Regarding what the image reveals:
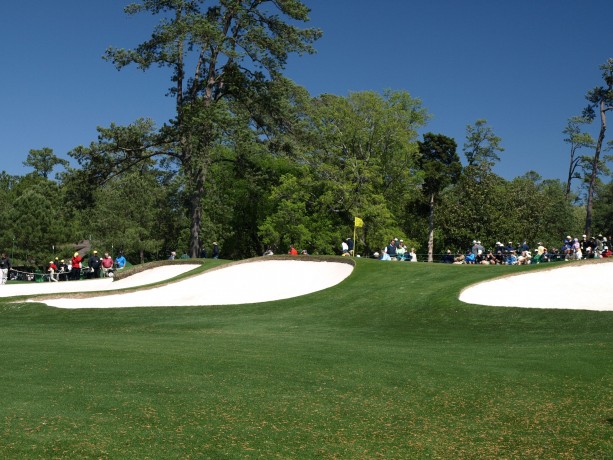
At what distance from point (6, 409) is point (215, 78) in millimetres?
41054

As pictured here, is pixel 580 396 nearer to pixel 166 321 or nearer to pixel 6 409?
pixel 6 409

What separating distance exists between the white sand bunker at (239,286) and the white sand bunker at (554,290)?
295 inches

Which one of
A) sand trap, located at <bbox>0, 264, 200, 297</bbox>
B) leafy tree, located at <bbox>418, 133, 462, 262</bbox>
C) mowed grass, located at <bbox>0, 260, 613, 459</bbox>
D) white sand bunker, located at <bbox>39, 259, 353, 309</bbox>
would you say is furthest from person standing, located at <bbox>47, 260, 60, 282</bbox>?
leafy tree, located at <bbox>418, 133, 462, 262</bbox>

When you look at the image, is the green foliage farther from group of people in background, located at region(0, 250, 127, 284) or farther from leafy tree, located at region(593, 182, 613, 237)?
leafy tree, located at region(593, 182, 613, 237)

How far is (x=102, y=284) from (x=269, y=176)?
14879mm

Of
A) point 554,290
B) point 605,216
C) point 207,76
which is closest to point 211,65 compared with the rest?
point 207,76

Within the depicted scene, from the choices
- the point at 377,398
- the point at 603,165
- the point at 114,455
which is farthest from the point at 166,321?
the point at 603,165

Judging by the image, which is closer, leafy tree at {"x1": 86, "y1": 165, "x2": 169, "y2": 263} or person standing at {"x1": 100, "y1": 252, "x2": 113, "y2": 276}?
person standing at {"x1": 100, "y1": 252, "x2": 113, "y2": 276}

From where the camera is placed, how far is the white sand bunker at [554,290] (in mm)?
22047

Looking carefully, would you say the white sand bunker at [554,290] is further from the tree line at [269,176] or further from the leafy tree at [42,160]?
the leafy tree at [42,160]

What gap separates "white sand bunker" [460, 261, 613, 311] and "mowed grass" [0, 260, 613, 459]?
4.62m

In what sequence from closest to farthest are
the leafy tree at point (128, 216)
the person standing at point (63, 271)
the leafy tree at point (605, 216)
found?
the person standing at point (63, 271) → the leafy tree at point (128, 216) → the leafy tree at point (605, 216)

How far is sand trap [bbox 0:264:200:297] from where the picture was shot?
113 ft

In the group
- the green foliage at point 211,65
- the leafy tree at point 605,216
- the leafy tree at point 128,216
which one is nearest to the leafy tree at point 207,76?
the green foliage at point 211,65
